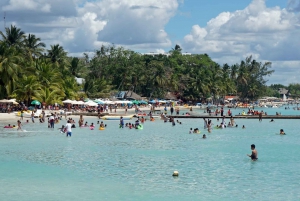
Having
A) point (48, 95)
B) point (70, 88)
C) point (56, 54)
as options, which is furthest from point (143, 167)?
point (56, 54)

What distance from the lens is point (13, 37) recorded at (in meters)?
72.9

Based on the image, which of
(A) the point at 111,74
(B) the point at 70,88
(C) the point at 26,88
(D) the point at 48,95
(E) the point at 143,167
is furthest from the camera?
(A) the point at 111,74

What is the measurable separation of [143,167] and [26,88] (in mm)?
42360

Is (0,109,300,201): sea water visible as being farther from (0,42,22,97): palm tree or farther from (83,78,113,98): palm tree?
(83,78,113,98): palm tree

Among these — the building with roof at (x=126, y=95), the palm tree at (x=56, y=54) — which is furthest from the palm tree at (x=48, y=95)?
the building with roof at (x=126, y=95)

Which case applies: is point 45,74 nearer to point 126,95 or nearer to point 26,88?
point 26,88

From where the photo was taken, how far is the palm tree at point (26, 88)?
64.7 meters

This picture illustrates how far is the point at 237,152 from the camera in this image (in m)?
32.5

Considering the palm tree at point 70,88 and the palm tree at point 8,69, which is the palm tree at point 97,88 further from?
the palm tree at point 8,69

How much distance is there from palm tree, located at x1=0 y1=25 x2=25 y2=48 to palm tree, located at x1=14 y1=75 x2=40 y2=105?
10.3 m

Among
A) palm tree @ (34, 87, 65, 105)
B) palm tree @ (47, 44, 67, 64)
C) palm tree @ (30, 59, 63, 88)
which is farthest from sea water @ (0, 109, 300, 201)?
palm tree @ (47, 44, 67, 64)

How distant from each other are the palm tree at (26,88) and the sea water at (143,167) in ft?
72.9

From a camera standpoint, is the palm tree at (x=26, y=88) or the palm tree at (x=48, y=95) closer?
the palm tree at (x=26, y=88)

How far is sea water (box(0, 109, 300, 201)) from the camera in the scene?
1980 cm
